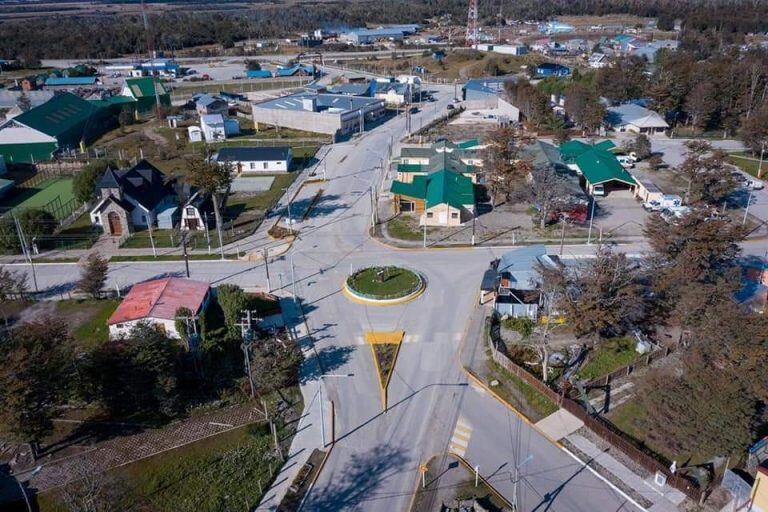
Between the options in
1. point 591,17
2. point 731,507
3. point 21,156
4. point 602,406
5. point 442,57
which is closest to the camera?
point 731,507

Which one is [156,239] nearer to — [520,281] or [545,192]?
[520,281]

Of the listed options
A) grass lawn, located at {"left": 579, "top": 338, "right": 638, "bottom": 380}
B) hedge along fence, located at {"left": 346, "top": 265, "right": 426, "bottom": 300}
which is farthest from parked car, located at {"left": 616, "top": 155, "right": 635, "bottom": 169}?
grass lawn, located at {"left": 579, "top": 338, "right": 638, "bottom": 380}

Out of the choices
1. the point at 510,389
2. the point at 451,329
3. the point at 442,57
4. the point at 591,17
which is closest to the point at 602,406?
the point at 510,389

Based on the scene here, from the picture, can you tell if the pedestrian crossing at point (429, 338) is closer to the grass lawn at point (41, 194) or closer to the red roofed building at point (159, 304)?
the red roofed building at point (159, 304)

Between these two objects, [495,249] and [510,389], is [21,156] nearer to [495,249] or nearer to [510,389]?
[495,249]

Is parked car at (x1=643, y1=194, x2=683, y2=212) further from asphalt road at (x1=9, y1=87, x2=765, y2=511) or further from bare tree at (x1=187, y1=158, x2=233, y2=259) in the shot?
bare tree at (x1=187, y1=158, x2=233, y2=259)

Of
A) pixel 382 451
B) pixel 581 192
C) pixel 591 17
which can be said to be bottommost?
pixel 382 451

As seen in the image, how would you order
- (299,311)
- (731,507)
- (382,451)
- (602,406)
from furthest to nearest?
(299,311) < (602,406) < (382,451) < (731,507)

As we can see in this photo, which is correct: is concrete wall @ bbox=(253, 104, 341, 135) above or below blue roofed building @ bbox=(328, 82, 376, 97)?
below
